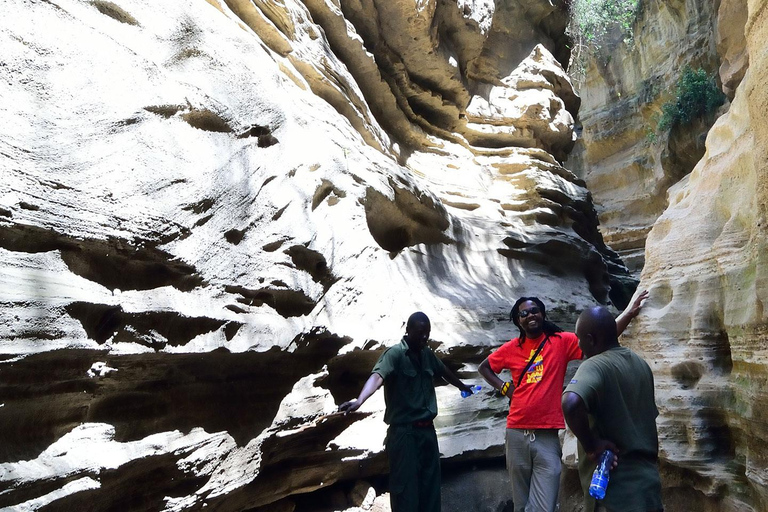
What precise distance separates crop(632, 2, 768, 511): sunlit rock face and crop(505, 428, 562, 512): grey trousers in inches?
42.7

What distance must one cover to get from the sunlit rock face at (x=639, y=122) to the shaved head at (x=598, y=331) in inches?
600

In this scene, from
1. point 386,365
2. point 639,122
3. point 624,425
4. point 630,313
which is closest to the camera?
point 624,425

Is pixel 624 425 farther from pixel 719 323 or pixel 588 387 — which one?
pixel 719 323

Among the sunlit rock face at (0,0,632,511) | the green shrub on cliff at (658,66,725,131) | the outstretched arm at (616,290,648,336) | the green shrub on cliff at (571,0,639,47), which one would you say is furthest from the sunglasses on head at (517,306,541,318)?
the green shrub on cliff at (571,0,639,47)

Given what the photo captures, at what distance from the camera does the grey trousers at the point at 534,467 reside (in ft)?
11.2

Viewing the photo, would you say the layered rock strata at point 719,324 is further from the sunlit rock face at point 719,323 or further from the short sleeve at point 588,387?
the short sleeve at point 588,387

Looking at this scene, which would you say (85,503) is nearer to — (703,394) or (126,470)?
(126,470)

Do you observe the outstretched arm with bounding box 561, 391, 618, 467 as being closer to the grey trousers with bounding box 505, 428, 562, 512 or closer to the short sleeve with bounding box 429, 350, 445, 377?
the grey trousers with bounding box 505, 428, 562, 512

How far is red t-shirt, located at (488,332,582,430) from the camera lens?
3516mm

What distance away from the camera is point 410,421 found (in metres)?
3.83

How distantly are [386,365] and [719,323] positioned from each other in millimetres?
2460

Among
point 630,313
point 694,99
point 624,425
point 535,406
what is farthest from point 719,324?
point 694,99

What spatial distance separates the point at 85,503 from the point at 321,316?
7.13 ft

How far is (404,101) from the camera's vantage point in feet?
30.5
